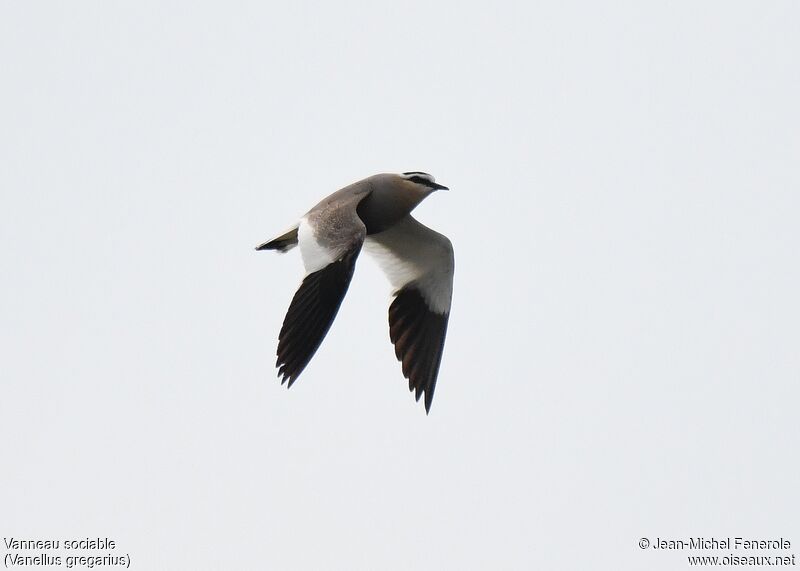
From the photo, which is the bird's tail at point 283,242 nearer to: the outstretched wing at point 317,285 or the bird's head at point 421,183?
the outstretched wing at point 317,285

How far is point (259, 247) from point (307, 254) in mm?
1572

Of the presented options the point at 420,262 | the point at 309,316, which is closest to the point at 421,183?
the point at 420,262

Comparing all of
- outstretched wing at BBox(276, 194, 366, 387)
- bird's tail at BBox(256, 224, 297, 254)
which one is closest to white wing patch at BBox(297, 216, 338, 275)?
outstretched wing at BBox(276, 194, 366, 387)

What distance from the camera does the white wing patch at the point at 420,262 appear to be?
527 inches

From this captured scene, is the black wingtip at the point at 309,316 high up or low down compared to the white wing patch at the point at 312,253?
down

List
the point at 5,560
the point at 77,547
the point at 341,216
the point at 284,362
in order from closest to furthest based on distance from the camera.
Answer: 1. the point at 284,362
2. the point at 341,216
3. the point at 5,560
4. the point at 77,547

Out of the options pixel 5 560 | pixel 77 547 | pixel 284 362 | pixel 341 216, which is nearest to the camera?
pixel 284 362

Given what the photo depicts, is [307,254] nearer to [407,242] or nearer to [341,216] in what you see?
[341,216]

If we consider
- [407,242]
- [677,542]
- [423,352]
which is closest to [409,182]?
[407,242]

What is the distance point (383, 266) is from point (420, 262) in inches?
16.6

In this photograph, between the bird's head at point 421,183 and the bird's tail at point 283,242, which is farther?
the bird's head at point 421,183

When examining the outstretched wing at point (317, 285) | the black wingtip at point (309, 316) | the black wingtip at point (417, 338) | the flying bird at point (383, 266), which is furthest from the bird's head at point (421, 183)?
the black wingtip at point (309, 316)

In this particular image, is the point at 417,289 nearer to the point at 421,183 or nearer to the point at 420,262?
the point at 420,262

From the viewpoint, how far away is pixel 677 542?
13.5 m
